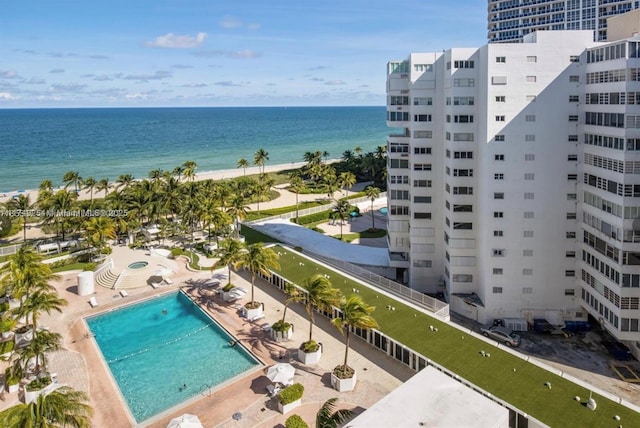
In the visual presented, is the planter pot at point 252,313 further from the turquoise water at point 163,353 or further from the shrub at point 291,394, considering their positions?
the shrub at point 291,394

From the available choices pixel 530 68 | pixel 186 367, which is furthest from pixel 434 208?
pixel 186 367

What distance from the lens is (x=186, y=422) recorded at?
2822 centimetres

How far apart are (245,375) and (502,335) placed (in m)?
A: 23.9

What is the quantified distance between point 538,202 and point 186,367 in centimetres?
3481

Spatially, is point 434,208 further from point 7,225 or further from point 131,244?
point 7,225

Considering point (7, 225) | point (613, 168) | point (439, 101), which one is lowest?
point (7, 225)

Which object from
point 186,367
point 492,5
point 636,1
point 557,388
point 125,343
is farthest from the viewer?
point 492,5

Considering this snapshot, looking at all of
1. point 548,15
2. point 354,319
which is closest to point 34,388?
point 354,319

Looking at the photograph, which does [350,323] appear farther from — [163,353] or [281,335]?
[163,353]

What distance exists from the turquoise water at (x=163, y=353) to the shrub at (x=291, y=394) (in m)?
6.28

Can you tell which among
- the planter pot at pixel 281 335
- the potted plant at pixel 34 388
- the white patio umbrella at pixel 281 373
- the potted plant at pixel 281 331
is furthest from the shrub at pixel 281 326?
the potted plant at pixel 34 388

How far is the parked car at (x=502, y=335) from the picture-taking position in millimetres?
42500

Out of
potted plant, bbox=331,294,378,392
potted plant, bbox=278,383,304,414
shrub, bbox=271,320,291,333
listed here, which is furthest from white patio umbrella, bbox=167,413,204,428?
shrub, bbox=271,320,291,333

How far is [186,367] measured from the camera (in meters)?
37.7
